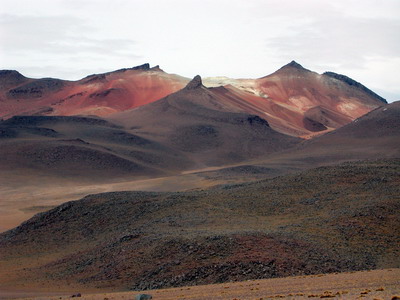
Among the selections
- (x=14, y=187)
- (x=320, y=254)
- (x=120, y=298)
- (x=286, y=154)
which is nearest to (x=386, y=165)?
(x=320, y=254)

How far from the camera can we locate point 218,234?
106 ft

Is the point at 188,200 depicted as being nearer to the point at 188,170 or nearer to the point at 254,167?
the point at 254,167

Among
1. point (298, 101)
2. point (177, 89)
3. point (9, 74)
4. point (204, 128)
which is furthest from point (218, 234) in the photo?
point (9, 74)

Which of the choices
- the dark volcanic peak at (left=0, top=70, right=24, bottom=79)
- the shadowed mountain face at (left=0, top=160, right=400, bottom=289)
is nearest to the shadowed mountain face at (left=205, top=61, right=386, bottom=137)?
the dark volcanic peak at (left=0, top=70, right=24, bottom=79)

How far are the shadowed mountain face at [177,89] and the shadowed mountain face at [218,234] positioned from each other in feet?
329

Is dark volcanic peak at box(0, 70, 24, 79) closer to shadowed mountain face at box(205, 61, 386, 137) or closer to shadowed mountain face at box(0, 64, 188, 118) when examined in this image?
shadowed mountain face at box(0, 64, 188, 118)

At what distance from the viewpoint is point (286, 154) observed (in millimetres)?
103375

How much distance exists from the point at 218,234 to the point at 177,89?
144 meters

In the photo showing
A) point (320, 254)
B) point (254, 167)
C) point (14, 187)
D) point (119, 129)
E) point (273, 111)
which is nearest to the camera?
point (320, 254)

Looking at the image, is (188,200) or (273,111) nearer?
(188,200)

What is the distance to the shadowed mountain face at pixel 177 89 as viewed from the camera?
6319 inches

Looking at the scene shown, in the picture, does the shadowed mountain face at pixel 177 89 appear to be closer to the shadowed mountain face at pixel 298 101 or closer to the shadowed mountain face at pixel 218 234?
the shadowed mountain face at pixel 298 101

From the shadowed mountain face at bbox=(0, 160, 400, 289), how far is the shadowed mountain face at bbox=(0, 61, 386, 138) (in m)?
100

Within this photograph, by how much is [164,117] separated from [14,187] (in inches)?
2222
